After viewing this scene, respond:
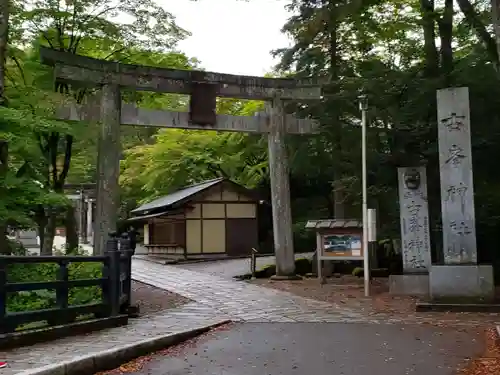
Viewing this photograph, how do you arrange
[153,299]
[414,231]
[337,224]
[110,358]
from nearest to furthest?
[110,358]
[153,299]
[414,231]
[337,224]

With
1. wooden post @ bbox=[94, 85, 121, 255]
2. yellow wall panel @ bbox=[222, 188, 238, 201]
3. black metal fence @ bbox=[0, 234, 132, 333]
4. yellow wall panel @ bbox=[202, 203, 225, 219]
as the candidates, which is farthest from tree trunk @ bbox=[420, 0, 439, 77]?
yellow wall panel @ bbox=[202, 203, 225, 219]

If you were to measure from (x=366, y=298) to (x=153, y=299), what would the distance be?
5.01m

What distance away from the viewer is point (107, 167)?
13.9 meters

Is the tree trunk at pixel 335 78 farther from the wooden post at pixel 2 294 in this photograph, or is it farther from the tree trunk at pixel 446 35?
the wooden post at pixel 2 294

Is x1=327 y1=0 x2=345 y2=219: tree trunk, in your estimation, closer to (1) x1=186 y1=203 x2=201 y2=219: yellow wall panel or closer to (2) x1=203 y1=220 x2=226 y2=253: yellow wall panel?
(2) x1=203 y1=220 x2=226 y2=253: yellow wall panel

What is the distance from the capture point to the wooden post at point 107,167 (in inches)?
539

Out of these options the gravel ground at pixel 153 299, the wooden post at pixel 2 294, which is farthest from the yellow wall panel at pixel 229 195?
the wooden post at pixel 2 294

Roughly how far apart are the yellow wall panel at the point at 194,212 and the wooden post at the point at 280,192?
1059cm

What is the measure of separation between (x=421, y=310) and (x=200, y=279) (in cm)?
819

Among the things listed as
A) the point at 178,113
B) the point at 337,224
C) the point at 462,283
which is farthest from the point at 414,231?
the point at 178,113

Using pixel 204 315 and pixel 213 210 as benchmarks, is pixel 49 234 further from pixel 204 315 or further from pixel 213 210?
pixel 213 210

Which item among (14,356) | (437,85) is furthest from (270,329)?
(437,85)

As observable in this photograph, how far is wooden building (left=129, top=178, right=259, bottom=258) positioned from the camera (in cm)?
2653

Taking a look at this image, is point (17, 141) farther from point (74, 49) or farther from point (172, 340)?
point (74, 49)
